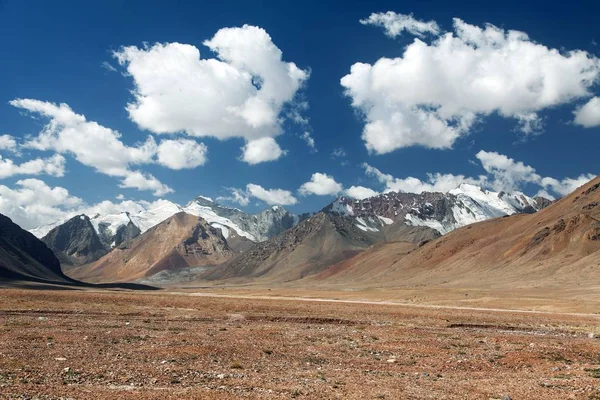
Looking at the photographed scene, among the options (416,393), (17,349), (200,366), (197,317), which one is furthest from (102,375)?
(197,317)

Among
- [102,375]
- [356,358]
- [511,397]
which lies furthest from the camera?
[356,358]

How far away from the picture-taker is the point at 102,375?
2019cm

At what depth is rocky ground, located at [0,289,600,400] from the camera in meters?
18.5

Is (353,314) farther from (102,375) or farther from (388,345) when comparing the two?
(102,375)

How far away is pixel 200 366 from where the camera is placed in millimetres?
23031

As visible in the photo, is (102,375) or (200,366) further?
(200,366)

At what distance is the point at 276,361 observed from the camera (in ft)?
84.0

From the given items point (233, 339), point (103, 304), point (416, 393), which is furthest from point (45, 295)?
point (416, 393)

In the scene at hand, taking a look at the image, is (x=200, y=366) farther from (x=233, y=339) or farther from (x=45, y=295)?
(x=45, y=295)

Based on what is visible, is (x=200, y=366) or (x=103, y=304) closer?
(x=200, y=366)

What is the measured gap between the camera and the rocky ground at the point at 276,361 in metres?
18.5

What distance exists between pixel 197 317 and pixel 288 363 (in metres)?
26.1

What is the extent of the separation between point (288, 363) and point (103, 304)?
4297 cm

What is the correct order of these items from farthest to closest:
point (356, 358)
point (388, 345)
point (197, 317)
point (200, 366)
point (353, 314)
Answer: point (353, 314) → point (197, 317) → point (388, 345) → point (356, 358) → point (200, 366)
